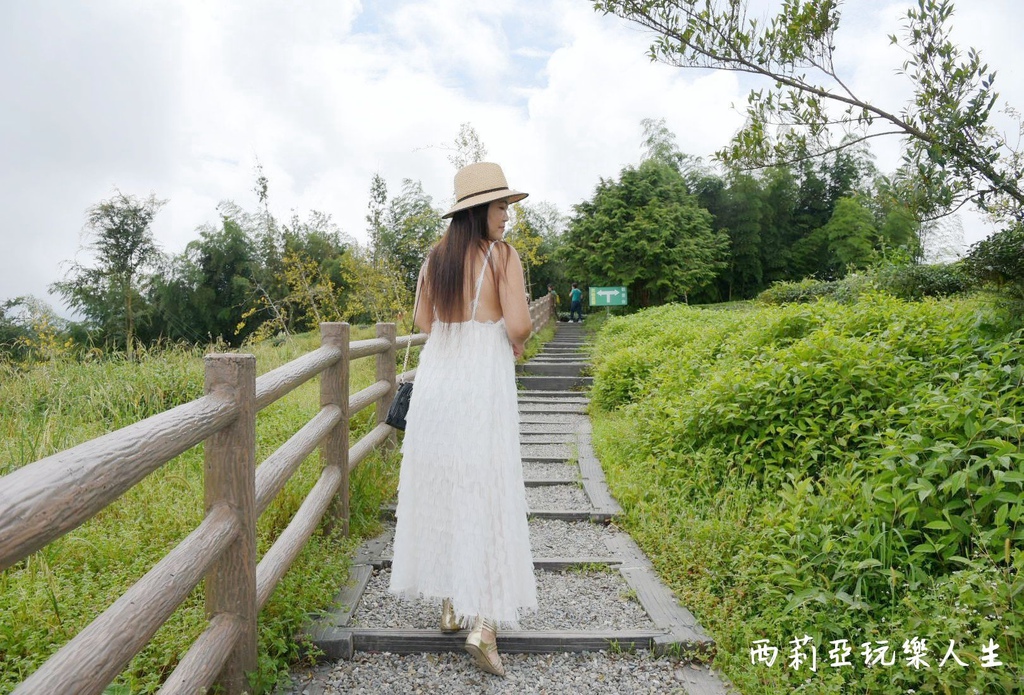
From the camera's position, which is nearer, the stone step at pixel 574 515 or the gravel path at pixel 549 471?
the stone step at pixel 574 515

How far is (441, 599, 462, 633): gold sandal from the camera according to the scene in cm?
284

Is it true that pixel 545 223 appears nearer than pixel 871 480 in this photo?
No

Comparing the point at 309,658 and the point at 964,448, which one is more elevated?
the point at 964,448

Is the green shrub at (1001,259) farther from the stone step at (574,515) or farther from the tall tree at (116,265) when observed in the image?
the tall tree at (116,265)

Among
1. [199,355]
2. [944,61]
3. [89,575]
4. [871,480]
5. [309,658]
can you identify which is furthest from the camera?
[199,355]

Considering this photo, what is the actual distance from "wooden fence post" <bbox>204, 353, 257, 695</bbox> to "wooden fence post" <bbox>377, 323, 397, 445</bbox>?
2.63 metres

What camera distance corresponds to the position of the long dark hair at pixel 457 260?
8.65ft

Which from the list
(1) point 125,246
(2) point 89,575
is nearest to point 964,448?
(2) point 89,575

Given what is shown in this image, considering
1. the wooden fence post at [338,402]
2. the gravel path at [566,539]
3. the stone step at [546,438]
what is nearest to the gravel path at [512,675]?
the gravel path at [566,539]

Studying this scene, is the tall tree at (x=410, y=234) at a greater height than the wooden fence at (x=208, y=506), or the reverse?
the tall tree at (x=410, y=234)

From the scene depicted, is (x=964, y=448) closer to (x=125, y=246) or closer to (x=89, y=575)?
(x=89, y=575)

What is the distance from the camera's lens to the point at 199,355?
8594 millimetres

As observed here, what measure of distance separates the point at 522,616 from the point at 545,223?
36.5m

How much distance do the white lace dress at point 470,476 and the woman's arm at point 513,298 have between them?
3.2 inches
